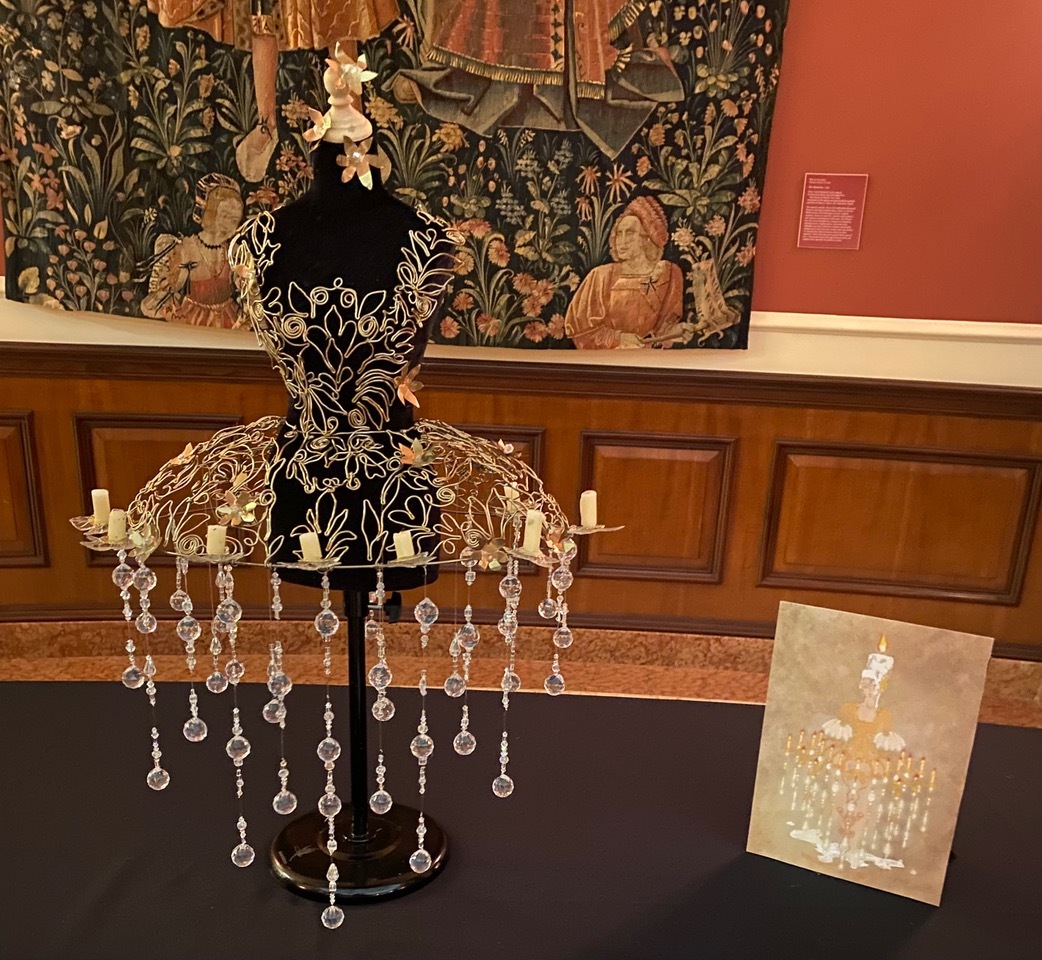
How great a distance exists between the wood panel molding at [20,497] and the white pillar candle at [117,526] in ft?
5.41

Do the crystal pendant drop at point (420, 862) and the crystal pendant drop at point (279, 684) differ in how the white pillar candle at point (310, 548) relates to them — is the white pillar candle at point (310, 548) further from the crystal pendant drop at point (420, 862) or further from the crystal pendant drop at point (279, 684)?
the crystal pendant drop at point (420, 862)

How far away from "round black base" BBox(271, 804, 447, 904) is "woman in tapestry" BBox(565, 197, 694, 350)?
4.57ft

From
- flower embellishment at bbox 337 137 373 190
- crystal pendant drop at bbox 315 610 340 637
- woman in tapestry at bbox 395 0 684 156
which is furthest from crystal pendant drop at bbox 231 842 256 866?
woman in tapestry at bbox 395 0 684 156

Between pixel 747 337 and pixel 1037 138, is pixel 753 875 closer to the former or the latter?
pixel 747 337

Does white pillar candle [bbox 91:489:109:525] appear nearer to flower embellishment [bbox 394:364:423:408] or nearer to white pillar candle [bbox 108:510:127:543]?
white pillar candle [bbox 108:510:127:543]

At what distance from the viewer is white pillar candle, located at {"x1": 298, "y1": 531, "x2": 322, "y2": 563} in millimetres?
874

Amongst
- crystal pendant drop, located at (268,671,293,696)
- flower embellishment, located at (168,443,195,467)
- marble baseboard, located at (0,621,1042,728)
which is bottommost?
marble baseboard, located at (0,621,1042,728)

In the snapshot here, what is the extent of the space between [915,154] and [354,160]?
169 centimetres

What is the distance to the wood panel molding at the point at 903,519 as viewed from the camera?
2328 millimetres

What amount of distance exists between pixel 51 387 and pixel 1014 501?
8.01 ft

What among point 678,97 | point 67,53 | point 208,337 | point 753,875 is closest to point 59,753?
point 753,875

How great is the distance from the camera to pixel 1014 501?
2334mm

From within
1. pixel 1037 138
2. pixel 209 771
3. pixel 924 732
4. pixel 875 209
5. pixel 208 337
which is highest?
pixel 1037 138

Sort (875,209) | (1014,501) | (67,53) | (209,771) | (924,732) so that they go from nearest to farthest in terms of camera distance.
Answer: (924,732), (209,771), (67,53), (875,209), (1014,501)
